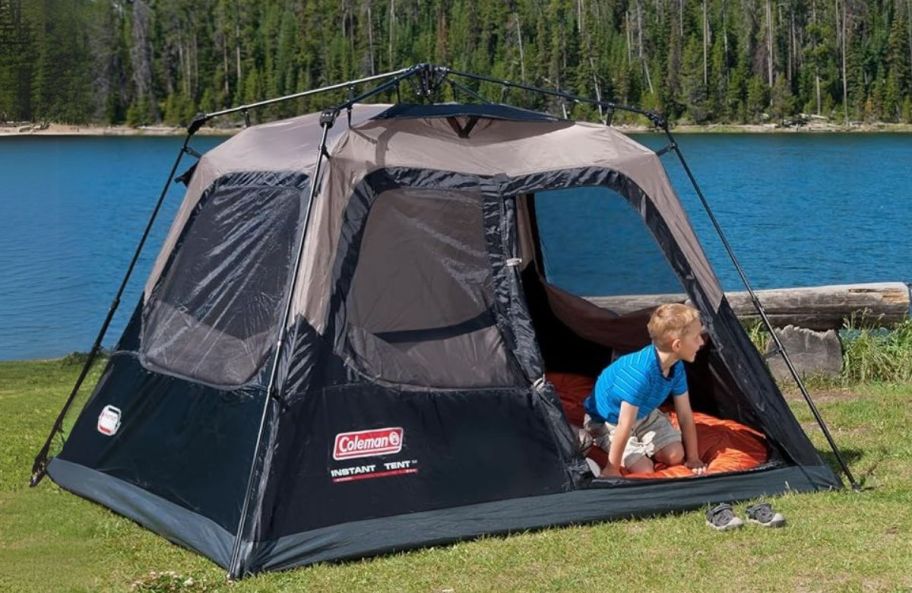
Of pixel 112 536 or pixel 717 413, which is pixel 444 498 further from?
pixel 717 413

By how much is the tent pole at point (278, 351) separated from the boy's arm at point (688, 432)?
2.26 metres

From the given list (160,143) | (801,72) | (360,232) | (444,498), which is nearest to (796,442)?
(444,498)

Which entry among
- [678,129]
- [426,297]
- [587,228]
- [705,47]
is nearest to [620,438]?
[426,297]

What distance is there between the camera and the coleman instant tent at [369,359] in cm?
615

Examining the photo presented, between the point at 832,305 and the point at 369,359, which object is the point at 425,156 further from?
the point at 832,305

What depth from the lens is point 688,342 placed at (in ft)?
22.1

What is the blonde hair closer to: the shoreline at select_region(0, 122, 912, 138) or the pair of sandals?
the pair of sandals

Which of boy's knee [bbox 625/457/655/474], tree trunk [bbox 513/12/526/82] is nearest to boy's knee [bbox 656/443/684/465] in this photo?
boy's knee [bbox 625/457/655/474]

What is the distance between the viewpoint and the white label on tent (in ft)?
23.5

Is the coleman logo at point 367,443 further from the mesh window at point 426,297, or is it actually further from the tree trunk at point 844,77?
the tree trunk at point 844,77

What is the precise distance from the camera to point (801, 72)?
88688 mm

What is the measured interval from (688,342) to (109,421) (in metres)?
3.31

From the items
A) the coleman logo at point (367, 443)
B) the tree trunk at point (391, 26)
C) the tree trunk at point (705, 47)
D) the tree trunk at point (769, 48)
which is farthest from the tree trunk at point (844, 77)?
the coleman logo at point (367, 443)

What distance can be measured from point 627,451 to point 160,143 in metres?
71.3
